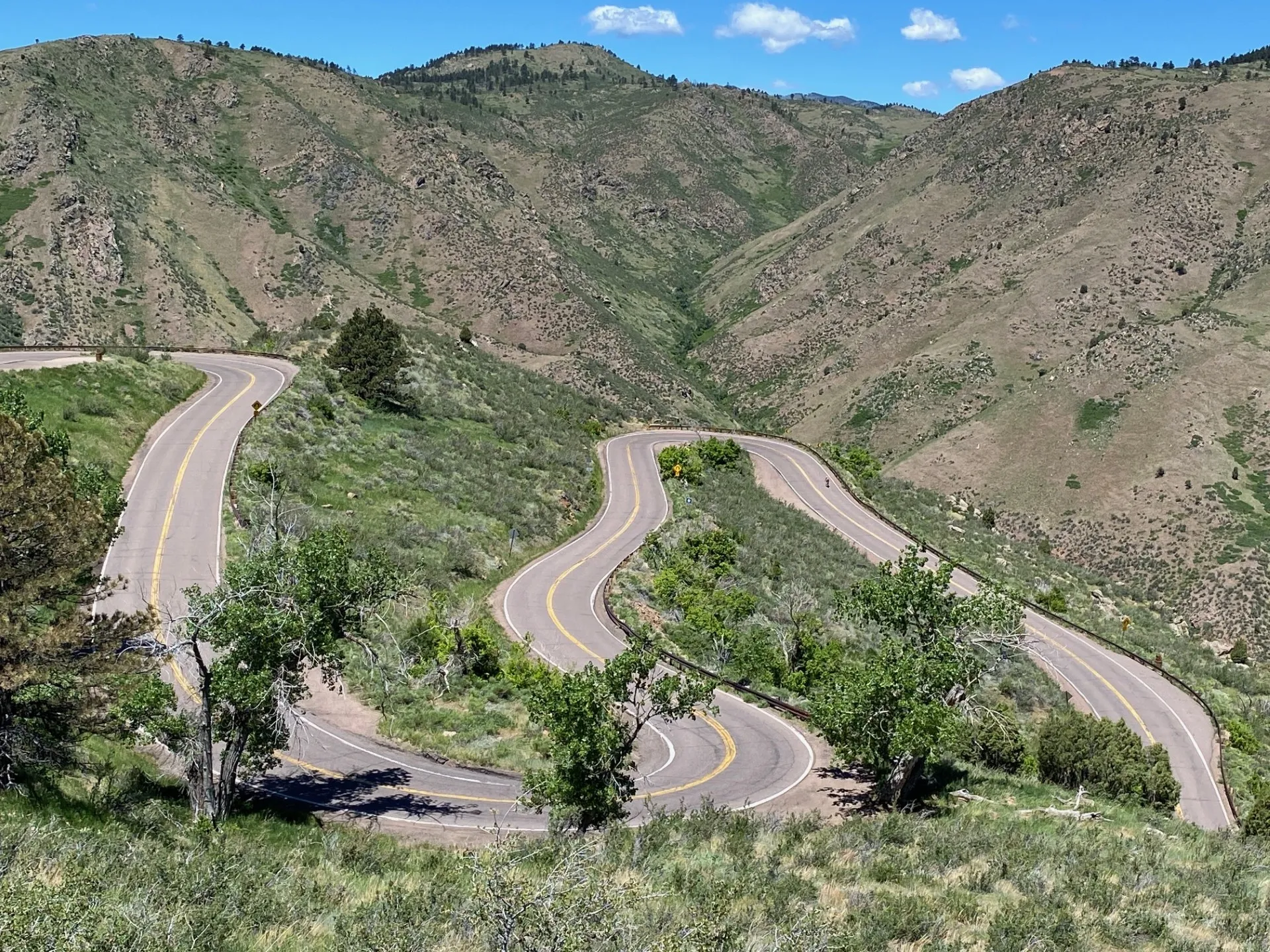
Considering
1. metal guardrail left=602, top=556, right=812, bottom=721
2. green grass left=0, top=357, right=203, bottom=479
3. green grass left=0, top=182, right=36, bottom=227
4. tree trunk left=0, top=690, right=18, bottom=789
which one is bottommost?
metal guardrail left=602, top=556, right=812, bottom=721

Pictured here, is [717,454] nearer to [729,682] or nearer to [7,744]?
[729,682]

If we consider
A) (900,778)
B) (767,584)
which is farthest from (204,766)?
(767,584)

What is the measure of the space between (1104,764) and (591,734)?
59.6 feet

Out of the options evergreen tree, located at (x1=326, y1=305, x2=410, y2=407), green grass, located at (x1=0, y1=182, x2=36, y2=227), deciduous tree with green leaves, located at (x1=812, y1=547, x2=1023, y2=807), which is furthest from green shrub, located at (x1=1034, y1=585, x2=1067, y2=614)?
green grass, located at (x1=0, y1=182, x2=36, y2=227)

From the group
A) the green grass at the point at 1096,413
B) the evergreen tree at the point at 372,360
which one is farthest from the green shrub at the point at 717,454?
the green grass at the point at 1096,413

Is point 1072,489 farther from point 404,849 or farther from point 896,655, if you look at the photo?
point 404,849

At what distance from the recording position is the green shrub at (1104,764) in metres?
26.9

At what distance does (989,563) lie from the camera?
5706cm

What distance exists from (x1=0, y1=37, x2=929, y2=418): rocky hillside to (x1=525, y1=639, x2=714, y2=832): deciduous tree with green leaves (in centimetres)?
5380

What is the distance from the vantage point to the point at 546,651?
104ft

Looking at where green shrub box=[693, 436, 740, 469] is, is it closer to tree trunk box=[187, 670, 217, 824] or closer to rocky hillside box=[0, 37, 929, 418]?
rocky hillside box=[0, 37, 929, 418]

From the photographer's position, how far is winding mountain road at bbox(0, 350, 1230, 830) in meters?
21.7

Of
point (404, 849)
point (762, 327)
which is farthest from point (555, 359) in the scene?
point (404, 849)

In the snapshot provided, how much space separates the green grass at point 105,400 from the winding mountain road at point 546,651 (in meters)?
0.84
